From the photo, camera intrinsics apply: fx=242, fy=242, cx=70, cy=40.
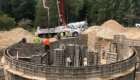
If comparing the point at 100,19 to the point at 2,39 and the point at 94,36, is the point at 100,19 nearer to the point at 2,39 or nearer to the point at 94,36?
the point at 94,36

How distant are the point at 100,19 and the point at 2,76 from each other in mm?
28454

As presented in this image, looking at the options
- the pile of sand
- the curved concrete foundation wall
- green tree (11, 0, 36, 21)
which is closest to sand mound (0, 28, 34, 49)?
the pile of sand

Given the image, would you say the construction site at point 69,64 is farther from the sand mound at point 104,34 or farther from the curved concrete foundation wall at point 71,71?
the sand mound at point 104,34

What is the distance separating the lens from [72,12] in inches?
1563

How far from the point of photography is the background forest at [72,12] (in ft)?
120

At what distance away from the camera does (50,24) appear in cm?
3725

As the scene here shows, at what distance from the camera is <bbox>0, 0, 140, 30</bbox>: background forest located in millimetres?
36669

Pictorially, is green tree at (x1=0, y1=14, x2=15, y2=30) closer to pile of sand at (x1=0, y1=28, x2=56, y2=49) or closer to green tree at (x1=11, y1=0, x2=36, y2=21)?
green tree at (x1=11, y1=0, x2=36, y2=21)

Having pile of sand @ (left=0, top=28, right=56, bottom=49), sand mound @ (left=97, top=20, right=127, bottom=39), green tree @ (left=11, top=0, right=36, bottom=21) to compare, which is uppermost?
green tree @ (left=11, top=0, right=36, bottom=21)

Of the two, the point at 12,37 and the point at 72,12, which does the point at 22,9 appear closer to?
the point at 72,12

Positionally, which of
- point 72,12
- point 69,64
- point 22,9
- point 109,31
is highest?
point 22,9

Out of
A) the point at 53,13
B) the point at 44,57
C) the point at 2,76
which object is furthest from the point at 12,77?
the point at 53,13

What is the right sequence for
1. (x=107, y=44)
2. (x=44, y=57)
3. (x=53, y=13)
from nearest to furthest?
(x=44, y=57) < (x=107, y=44) < (x=53, y=13)

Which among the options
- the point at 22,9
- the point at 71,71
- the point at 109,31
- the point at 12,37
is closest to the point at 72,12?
the point at 22,9
